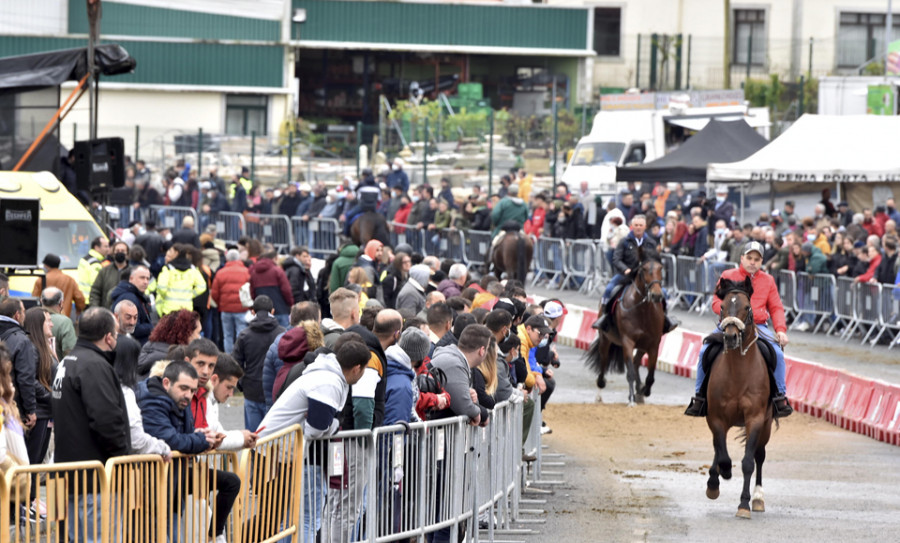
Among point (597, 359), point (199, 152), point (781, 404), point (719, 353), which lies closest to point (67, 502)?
point (719, 353)

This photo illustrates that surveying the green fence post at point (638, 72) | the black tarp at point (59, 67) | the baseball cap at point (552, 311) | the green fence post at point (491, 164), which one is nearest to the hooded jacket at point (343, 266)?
the baseball cap at point (552, 311)

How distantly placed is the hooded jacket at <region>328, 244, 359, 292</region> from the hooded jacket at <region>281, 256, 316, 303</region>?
323 mm

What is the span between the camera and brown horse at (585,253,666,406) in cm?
1936

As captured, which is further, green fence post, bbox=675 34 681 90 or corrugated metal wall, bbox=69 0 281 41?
green fence post, bbox=675 34 681 90

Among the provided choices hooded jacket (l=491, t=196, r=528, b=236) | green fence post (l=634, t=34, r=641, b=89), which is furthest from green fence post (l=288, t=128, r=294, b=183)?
green fence post (l=634, t=34, r=641, b=89)

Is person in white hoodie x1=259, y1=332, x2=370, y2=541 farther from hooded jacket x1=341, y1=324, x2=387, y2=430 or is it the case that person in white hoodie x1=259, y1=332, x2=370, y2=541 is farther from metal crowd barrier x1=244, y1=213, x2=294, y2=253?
metal crowd barrier x1=244, y1=213, x2=294, y2=253

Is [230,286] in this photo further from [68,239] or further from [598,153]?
[598,153]

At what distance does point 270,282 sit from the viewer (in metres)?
19.5

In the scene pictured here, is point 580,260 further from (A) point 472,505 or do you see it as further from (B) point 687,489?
(A) point 472,505

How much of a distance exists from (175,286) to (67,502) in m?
11.2

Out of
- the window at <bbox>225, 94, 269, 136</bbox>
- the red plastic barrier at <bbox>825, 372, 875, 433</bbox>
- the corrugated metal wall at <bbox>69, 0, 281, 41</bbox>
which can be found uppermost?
the corrugated metal wall at <bbox>69, 0, 281, 41</bbox>

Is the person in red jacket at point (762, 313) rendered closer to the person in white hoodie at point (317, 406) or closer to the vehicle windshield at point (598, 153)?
the person in white hoodie at point (317, 406)

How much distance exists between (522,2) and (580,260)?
28.0 meters

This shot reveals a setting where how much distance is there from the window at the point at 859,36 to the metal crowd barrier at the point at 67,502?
54.0 meters
